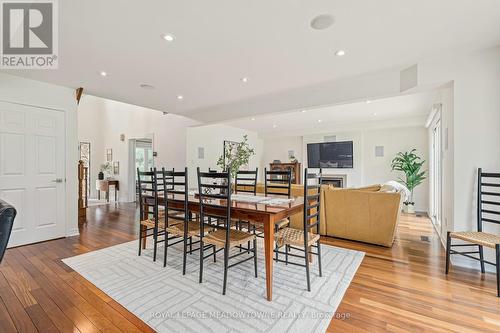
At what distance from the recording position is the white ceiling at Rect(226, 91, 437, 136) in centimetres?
484

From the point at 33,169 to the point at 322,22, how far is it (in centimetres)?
442

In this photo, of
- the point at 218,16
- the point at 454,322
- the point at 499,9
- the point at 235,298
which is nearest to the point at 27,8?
the point at 218,16

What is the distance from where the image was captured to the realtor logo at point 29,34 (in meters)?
2.00

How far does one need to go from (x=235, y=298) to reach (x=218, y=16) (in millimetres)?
2509

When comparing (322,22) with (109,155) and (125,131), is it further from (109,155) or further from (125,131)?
(109,155)

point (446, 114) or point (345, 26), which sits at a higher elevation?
point (345, 26)

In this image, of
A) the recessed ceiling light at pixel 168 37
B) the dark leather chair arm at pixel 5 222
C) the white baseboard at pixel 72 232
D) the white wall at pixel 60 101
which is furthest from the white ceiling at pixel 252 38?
the white baseboard at pixel 72 232

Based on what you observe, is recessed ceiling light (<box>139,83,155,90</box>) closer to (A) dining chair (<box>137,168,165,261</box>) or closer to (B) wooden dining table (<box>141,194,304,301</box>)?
(A) dining chair (<box>137,168,165,261</box>)

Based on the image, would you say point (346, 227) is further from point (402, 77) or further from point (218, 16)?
point (218, 16)

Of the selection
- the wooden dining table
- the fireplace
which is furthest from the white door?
the fireplace

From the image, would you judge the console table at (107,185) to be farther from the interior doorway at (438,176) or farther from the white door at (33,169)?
the interior doorway at (438,176)

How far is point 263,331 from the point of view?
1.66m

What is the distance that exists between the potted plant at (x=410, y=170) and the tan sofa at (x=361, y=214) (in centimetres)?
309

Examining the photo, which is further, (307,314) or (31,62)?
(31,62)
